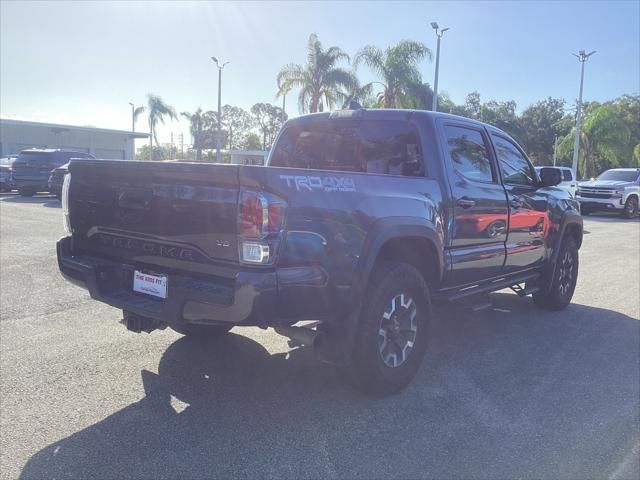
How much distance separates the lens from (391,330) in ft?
12.7

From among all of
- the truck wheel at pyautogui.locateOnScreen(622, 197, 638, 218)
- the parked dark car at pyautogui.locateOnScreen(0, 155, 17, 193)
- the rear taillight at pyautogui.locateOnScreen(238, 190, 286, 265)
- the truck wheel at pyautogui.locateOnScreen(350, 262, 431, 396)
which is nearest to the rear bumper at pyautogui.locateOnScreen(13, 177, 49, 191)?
the parked dark car at pyautogui.locateOnScreen(0, 155, 17, 193)

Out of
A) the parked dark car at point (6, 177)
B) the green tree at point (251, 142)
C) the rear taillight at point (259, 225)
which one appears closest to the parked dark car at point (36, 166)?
the parked dark car at point (6, 177)

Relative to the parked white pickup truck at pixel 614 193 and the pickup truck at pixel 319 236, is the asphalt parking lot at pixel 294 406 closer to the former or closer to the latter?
the pickup truck at pixel 319 236

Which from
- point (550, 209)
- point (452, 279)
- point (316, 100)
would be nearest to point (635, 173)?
point (316, 100)

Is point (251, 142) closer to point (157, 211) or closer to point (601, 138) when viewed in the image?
point (601, 138)

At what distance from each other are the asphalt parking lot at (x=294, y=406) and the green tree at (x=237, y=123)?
7439 cm

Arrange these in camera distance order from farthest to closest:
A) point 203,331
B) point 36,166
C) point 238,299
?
point 36,166 → point 203,331 → point 238,299

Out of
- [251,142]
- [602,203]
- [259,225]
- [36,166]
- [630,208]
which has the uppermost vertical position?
[251,142]

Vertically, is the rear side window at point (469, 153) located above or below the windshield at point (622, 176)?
below

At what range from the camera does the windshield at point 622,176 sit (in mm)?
21922

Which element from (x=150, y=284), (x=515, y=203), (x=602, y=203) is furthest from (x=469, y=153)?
(x=602, y=203)

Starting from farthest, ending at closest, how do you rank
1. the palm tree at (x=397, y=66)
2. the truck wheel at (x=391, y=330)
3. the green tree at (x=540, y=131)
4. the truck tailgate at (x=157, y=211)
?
the green tree at (x=540, y=131)
the palm tree at (x=397, y=66)
the truck wheel at (x=391, y=330)
the truck tailgate at (x=157, y=211)

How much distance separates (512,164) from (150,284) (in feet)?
12.7

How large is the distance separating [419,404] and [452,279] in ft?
3.94
